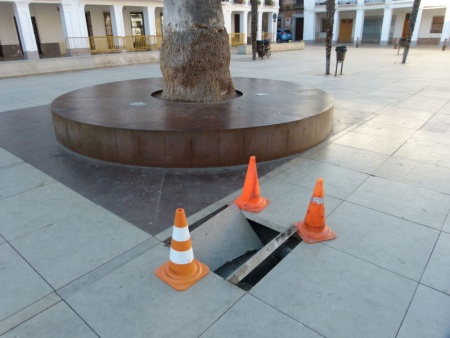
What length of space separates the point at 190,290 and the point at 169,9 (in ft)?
17.9

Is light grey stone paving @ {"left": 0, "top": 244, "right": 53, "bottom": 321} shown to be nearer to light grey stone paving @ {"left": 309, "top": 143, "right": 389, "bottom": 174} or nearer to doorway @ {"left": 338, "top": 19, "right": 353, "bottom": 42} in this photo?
light grey stone paving @ {"left": 309, "top": 143, "right": 389, "bottom": 174}

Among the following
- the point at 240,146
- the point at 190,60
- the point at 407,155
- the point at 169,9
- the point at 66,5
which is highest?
the point at 66,5

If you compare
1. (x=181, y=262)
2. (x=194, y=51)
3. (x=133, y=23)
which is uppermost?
(x=133, y=23)

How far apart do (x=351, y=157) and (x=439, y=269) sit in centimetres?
273

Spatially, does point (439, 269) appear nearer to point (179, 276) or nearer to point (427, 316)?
point (427, 316)

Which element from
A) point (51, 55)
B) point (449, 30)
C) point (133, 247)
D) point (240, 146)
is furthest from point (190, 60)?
point (449, 30)

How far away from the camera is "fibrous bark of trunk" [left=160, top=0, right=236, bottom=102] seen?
618cm

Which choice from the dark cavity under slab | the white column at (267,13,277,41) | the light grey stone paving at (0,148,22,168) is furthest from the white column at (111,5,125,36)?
the light grey stone paving at (0,148,22,168)

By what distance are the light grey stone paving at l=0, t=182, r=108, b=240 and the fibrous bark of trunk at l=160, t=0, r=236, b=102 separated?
315cm

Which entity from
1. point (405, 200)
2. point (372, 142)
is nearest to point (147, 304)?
point (405, 200)

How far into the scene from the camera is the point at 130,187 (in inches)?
170

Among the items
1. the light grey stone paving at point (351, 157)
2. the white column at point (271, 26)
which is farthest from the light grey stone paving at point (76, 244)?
the white column at point (271, 26)

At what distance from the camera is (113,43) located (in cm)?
2267

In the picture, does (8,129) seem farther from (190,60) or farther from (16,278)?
(16,278)
